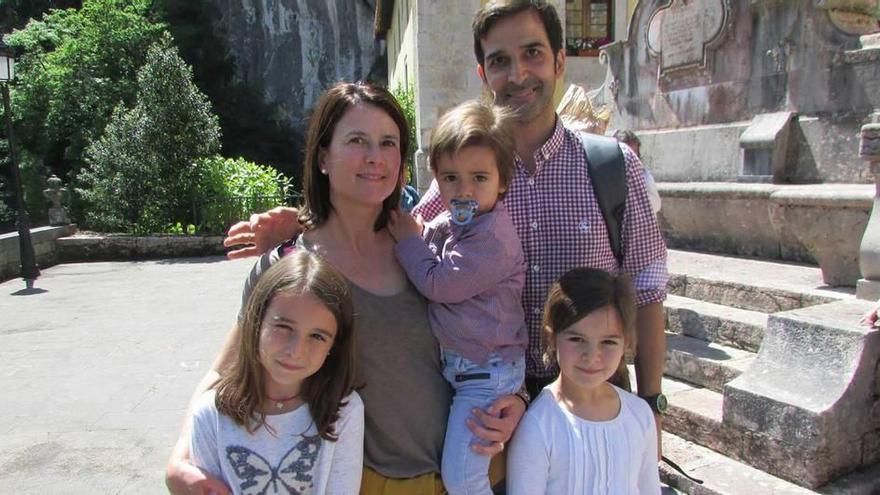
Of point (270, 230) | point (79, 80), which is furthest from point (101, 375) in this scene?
point (79, 80)

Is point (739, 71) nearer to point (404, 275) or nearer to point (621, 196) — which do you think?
point (621, 196)

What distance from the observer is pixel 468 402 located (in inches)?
65.2

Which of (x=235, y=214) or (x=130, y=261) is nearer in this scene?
(x=130, y=261)

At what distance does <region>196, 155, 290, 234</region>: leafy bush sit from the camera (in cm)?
1539

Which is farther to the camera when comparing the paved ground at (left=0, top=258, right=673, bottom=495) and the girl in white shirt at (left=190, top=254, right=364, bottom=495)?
the paved ground at (left=0, top=258, right=673, bottom=495)

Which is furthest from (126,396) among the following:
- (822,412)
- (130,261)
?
(130,261)

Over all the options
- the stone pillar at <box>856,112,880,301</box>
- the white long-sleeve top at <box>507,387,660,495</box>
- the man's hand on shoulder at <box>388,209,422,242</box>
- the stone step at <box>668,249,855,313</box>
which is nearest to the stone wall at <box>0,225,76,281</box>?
the stone step at <box>668,249,855,313</box>

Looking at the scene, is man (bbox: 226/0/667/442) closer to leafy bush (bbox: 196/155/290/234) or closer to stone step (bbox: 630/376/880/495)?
stone step (bbox: 630/376/880/495)

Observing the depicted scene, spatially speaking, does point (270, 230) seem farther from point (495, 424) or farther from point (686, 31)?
point (686, 31)

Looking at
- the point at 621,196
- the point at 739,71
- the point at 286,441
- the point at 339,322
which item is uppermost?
the point at 739,71

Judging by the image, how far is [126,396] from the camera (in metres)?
5.11

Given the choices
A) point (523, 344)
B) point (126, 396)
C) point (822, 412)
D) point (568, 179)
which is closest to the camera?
point (523, 344)

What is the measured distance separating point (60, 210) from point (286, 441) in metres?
15.8

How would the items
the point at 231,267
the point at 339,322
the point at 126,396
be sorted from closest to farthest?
the point at 339,322, the point at 126,396, the point at 231,267
